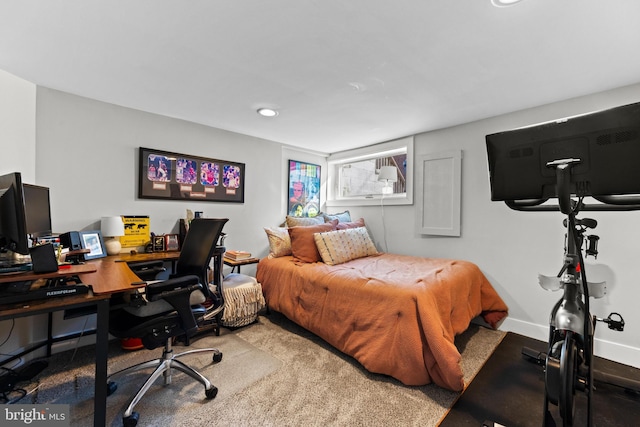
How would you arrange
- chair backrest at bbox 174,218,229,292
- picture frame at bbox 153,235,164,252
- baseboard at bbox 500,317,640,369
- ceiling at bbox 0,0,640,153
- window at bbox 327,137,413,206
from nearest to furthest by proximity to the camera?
ceiling at bbox 0,0,640,153 → chair backrest at bbox 174,218,229,292 → baseboard at bbox 500,317,640,369 → picture frame at bbox 153,235,164,252 → window at bbox 327,137,413,206

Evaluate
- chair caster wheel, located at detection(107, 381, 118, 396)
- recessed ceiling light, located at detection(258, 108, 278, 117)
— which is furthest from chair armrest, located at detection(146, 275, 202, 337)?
recessed ceiling light, located at detection(258, 108, 278, 117)

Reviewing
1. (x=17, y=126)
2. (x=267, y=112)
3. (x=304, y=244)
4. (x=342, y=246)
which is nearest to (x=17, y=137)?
(x=17, y=126)

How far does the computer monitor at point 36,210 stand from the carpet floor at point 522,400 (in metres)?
2.81

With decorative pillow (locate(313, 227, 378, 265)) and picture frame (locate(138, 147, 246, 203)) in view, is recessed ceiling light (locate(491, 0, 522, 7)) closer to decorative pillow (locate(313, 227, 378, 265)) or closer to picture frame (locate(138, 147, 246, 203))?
decorative pillow (locate(313, 227, 378, 265))

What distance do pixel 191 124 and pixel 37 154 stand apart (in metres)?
1.30

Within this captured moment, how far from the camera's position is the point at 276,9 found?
4.40 ft

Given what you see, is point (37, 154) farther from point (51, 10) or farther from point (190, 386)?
point (190, 386)

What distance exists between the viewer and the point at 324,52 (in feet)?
5.56

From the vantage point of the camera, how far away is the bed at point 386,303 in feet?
5.81

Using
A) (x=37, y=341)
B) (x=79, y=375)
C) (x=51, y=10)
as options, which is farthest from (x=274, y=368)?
(x=51, y=10)

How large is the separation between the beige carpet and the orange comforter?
13 cm

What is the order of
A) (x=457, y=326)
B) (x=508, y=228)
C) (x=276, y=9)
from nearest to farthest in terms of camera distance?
(x=276, y=9)
(x=457, y=326)
(x=508, y=228)

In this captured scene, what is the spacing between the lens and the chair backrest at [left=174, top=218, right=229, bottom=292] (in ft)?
6.02

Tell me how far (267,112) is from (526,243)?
286 cm
